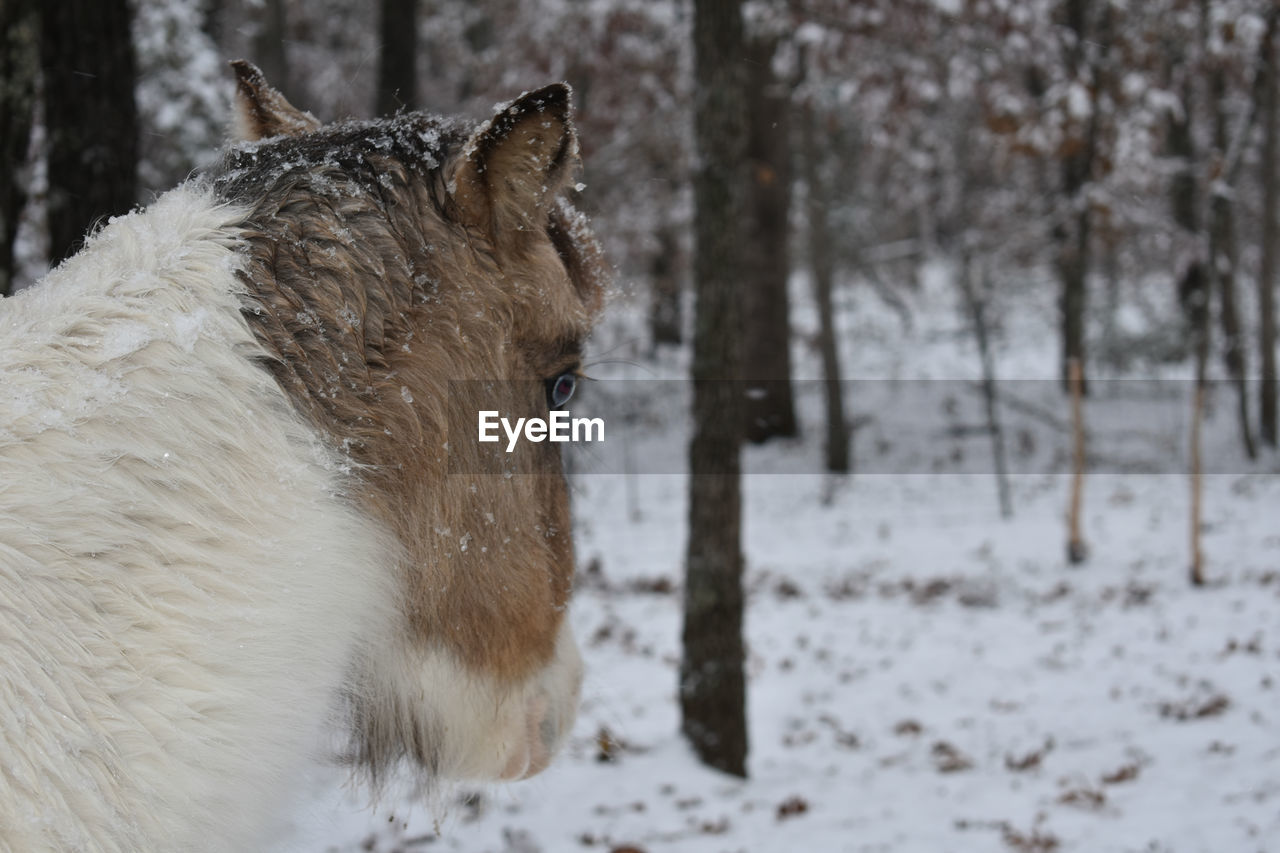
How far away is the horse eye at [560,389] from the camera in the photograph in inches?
70.6

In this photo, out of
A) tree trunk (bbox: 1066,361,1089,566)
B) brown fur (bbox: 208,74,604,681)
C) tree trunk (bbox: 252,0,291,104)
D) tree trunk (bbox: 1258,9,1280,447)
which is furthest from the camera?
tree trunk (bbox: 252,0,291,104)

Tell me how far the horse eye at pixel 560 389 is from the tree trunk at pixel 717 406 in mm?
3874

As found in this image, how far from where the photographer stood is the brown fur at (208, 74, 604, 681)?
145 centimetres

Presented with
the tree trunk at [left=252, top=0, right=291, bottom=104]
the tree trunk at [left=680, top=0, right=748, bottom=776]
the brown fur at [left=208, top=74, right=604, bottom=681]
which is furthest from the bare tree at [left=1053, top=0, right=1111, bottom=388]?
the brown fur at [left=208, top=74, right=604, bottom=681]

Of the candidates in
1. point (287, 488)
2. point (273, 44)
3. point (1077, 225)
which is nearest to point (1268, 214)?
point (1077, 225)

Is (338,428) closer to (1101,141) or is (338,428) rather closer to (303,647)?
(303,647)

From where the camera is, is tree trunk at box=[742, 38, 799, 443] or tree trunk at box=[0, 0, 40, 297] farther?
tree trunk at box=[742, 38, 799, 443]

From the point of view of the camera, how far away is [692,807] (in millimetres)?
5605

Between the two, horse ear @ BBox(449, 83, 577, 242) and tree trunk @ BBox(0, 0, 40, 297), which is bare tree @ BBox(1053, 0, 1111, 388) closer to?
tree trunk @ BBox(0, 0, 40, 297)

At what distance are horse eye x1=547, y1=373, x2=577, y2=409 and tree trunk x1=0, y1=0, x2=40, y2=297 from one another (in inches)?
138

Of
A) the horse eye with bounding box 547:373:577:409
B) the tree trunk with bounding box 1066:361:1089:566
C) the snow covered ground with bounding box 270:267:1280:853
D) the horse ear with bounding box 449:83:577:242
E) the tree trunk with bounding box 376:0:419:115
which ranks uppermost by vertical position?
the tree trunk with bounding box 376:0:419:115

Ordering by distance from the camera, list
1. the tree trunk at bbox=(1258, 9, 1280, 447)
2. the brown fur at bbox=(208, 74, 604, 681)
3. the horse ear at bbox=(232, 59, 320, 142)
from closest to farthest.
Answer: the brown fur at bbox=(208, 74, 604, 681) < the horse ear at bbox=(232, 59, 320, 142) < the tree trunk at bbox=(1258, 9, 1280, 447)

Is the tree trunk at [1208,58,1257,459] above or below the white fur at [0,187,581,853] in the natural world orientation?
above

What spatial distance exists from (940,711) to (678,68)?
37.3 ft
